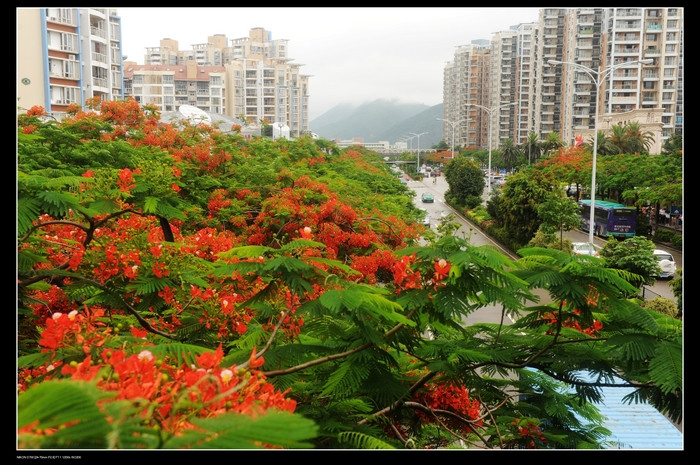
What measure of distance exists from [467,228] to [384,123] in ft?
81.6

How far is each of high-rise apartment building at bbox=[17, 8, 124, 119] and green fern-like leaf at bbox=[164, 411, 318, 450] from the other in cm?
1893

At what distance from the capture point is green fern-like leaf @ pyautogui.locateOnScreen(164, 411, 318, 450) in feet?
4.49

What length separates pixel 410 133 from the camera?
5478 centimetres

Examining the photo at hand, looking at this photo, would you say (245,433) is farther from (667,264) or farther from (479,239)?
(479,239)

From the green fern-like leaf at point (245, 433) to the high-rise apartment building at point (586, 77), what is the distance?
37113mm

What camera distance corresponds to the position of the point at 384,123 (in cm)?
4703

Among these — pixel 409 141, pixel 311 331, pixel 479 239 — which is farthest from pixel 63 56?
pixel 409 141

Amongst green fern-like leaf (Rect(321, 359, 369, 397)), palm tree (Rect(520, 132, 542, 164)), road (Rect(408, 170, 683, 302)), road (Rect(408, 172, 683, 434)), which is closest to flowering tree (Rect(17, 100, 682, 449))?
green fern-like leaf (Rect(321, 359, 369, 397))

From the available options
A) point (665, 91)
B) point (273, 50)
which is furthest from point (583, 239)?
point (273, 50)

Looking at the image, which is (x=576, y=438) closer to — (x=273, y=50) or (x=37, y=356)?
(x=37, y=356)

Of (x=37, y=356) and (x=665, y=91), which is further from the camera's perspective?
(x=665, y=91)

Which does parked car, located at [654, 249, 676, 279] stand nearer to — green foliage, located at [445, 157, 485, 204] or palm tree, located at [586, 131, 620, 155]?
green foliage, located at [445, 157, 485, 204]
